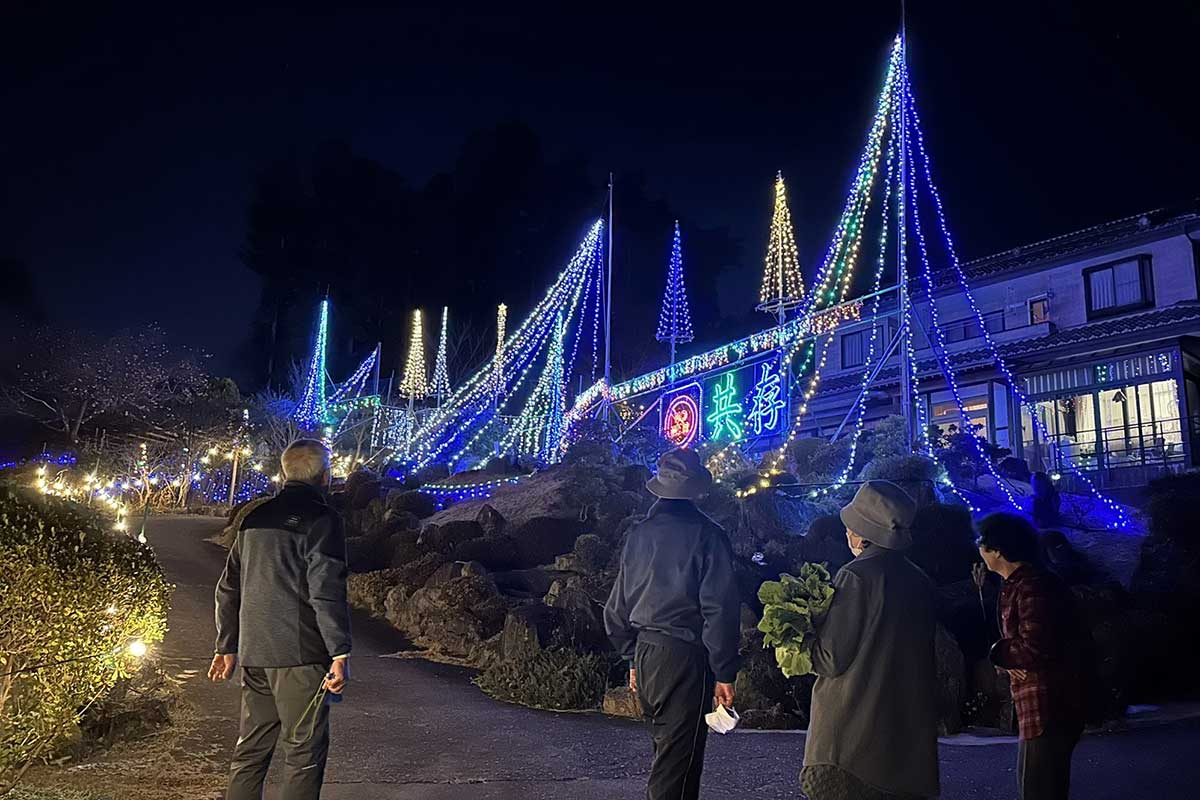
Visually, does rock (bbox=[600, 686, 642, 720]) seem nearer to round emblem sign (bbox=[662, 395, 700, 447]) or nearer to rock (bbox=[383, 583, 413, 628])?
rock (bbox=[383, 583, 413, 628])

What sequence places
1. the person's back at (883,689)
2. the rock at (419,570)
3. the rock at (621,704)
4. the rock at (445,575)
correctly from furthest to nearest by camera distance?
the rock at (419,570), the rock at (445,575), the rock at (621,704), the person's back at (883,689)

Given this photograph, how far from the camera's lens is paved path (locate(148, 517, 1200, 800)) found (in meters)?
4.61

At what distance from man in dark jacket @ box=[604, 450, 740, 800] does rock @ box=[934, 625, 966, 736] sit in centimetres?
389

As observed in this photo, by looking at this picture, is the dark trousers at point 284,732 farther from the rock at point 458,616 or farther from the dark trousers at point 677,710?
the rock at point 458,616

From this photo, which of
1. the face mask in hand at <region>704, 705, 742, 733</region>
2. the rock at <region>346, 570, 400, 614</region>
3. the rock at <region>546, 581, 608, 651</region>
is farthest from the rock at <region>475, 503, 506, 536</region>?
the face mask in hand at <region>704, 705, 742, 733</region>

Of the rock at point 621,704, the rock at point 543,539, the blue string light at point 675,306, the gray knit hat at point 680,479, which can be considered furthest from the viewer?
the blue string light at point 675,306

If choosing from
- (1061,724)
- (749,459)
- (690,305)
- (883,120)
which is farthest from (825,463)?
(690,305)

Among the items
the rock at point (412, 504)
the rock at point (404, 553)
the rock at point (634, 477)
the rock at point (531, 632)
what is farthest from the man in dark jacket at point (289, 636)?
the rock at point (412, 504)

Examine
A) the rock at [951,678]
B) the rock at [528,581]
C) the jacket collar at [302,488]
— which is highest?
the jacket collar at [302,488]

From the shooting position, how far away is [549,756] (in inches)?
209

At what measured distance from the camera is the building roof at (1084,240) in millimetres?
18734

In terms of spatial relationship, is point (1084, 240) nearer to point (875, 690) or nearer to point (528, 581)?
point (528, 581)

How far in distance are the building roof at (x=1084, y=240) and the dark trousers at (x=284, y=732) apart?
69.7 ft

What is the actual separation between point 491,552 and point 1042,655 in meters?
10.6
